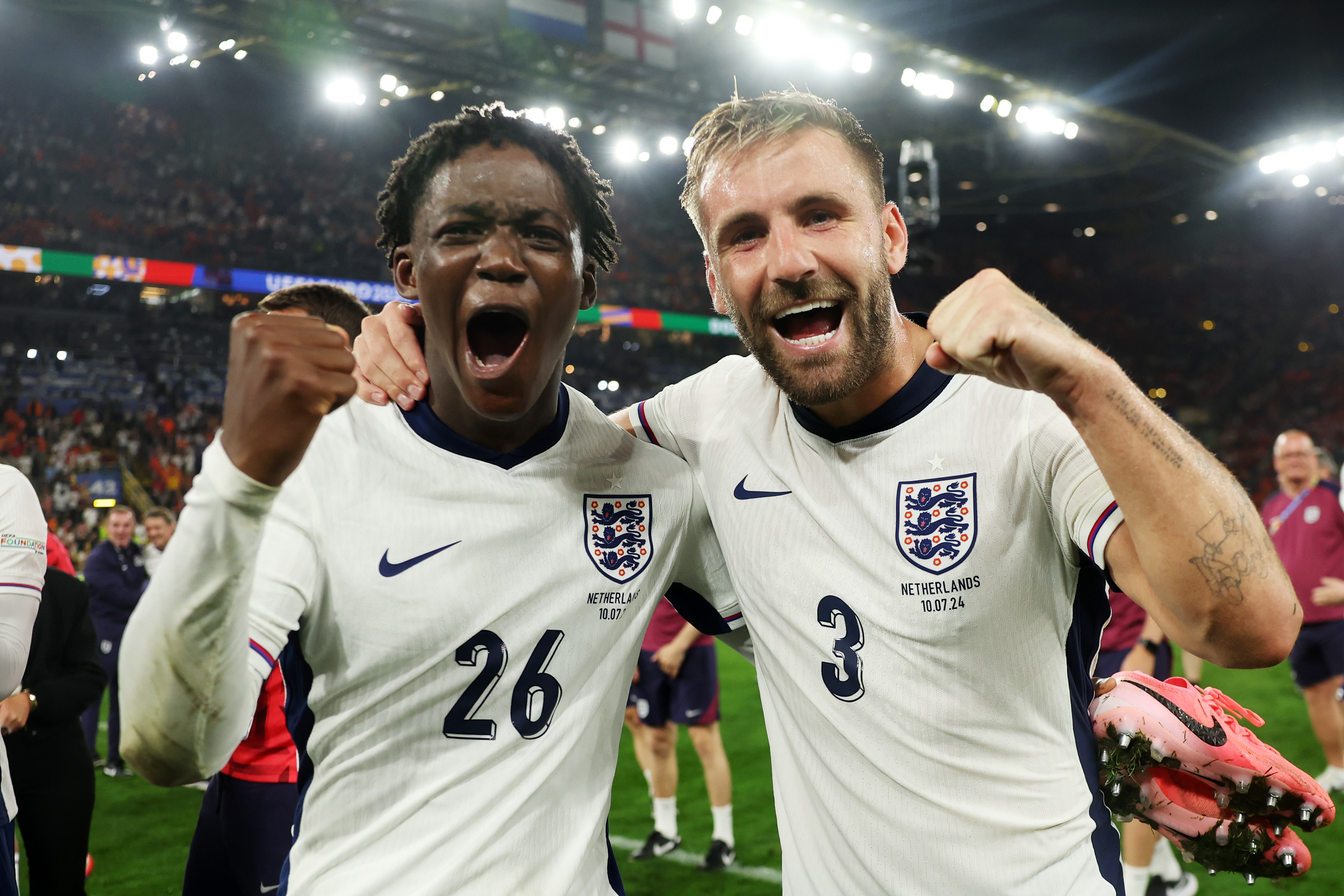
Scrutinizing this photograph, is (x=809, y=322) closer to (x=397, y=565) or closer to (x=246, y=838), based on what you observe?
(x=397, y=565)

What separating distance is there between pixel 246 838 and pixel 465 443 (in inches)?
76.2

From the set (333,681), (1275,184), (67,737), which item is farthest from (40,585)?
(1275,184)

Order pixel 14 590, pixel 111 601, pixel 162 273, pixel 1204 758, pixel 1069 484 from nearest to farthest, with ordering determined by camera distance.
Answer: pixel 1069 484 < pixel 1204 758 < pixel 14 590 < pixel 111 601 < pixel 162 273

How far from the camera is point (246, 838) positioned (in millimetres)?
3090

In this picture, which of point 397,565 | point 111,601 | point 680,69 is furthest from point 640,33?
point 397,565

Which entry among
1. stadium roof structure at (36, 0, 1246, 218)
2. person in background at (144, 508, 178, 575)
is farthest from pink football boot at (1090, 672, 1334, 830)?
stadium roof structure at (36, 0, 1246, 218)

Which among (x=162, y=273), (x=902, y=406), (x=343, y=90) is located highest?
(x=343, y=90)

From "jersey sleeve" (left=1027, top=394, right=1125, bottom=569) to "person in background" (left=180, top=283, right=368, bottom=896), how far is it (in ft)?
7.18

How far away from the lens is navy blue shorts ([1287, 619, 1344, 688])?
265 inches

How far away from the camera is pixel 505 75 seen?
1633cm

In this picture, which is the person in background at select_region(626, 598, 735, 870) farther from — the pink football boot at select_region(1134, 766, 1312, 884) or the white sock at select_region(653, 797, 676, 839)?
the pink football boot at select_region(1134, 766, 1312, 884)

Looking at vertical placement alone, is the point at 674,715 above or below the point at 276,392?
below

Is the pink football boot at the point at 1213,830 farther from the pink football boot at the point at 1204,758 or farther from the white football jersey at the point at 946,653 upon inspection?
the white football jersey at the point at 946,653

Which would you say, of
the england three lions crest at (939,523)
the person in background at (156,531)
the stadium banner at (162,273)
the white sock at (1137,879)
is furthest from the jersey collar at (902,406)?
the stadium banner at (162,273)
